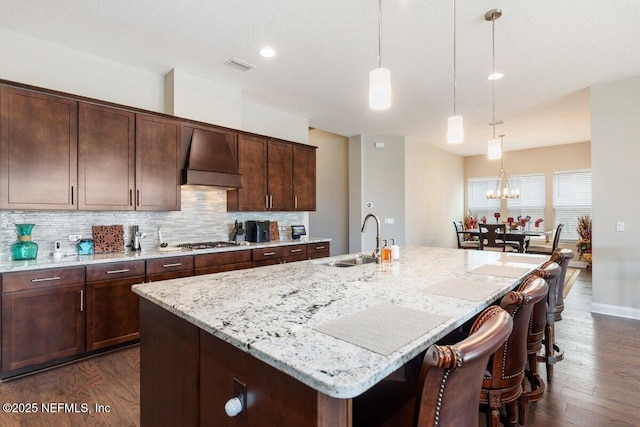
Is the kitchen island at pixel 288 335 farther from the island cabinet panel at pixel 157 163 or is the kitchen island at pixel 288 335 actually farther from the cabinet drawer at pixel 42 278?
the island cabinet panel at pixel 157 163

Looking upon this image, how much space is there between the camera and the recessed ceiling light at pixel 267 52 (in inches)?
129

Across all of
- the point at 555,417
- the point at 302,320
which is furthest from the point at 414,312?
the point at 555,417

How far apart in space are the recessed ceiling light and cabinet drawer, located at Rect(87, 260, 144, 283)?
94.5 inches

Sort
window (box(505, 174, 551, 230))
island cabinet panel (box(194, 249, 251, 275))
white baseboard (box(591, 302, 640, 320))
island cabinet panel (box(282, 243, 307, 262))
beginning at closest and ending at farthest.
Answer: island cabinet panel (box(194, 249, 251, 275))
white baseboard (box(591, 302, 640, 320))
island cabinet panel (box(282, 243, 307, 262))
window (box(505, 174, 551, 230))

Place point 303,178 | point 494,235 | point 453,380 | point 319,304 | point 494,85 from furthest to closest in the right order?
point 494,235
point 303,178
point 494,85
point 319,304
point 453,380

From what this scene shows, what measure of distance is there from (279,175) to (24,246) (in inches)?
115

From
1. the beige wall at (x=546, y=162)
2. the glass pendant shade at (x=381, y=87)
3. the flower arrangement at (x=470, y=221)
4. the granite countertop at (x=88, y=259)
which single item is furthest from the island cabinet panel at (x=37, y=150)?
the flower arrangement at (x=470, y=221)

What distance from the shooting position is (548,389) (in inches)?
93.5

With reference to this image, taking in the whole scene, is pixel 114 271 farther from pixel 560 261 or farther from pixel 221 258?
pixel 560 261

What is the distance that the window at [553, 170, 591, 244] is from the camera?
750 centimetres

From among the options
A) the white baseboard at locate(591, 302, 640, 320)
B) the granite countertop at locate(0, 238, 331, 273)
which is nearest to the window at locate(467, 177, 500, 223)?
the white baseboard at locate(591, 302, 640, 320)

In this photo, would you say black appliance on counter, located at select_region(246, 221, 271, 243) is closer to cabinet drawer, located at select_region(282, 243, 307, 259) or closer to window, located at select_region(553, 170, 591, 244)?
cabinet drawer, located at select_region(282, 243, 307, 259)

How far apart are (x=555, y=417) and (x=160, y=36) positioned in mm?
4303

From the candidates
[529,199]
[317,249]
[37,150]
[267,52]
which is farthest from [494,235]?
[37,150]
